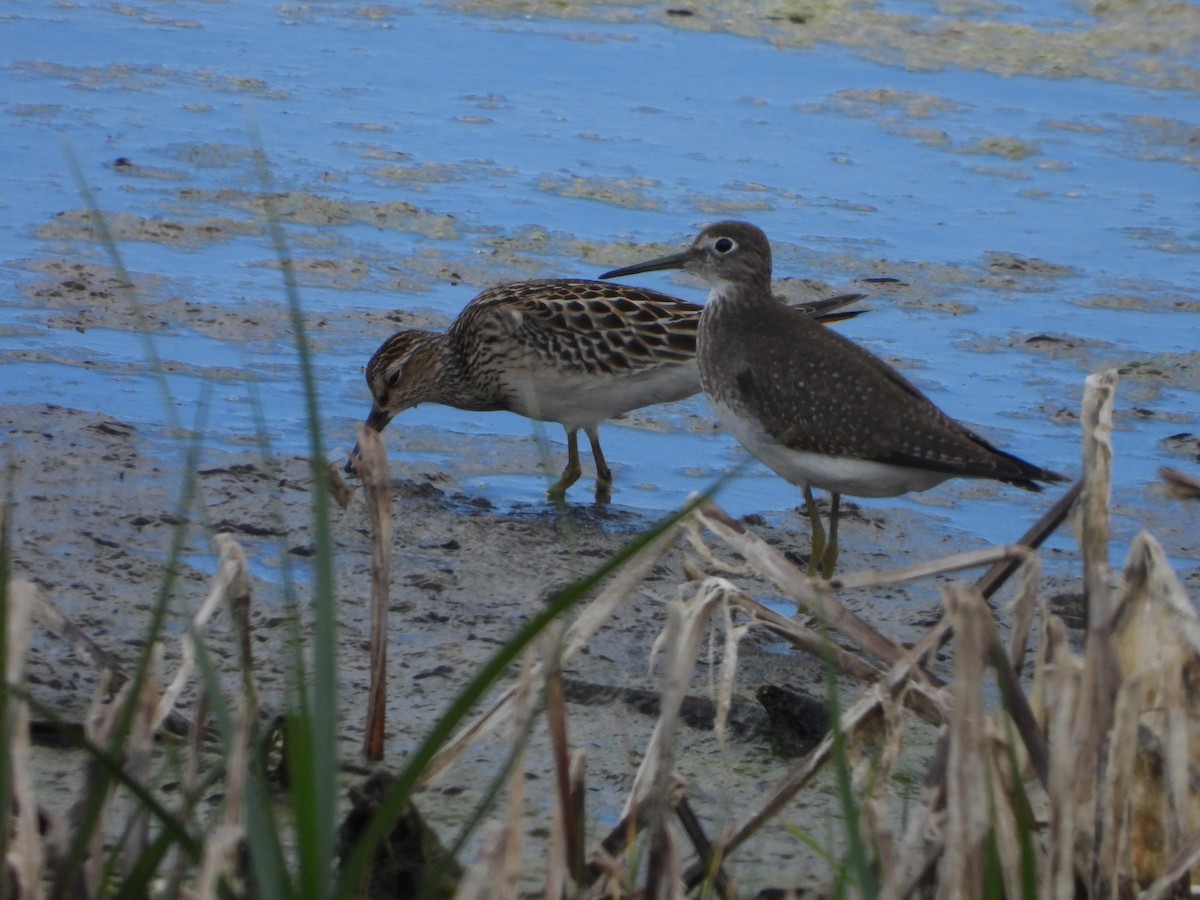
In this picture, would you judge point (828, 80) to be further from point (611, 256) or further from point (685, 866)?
point (685, 866)

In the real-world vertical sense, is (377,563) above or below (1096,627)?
below

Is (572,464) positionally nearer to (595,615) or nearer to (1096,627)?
(595,615)

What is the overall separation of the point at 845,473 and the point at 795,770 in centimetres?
274

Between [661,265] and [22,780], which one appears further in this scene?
[661,265]

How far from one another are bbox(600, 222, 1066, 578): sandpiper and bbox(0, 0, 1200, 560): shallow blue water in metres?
0.85

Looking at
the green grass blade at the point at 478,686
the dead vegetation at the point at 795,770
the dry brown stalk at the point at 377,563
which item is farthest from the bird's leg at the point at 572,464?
the green grass blade at the point at 478,686

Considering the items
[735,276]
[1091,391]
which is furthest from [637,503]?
[1091,391]

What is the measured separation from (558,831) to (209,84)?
9.36 metres

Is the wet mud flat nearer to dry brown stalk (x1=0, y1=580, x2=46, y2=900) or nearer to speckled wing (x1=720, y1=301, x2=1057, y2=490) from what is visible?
speckled wing (x1=720, y1=301, x2=1057, y2=490)

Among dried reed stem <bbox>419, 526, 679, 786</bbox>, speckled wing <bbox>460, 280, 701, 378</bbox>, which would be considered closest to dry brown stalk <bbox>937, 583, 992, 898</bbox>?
dried reed stem <bbox>419, 526, 679, 786</bbox>

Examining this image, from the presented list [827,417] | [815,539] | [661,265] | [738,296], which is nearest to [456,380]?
[661,265]

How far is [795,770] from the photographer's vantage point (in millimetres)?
3654

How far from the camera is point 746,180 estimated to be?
1080cm

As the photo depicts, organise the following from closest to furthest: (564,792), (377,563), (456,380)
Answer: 1. (564,792)
2. (377,563)
3. (456,380)
